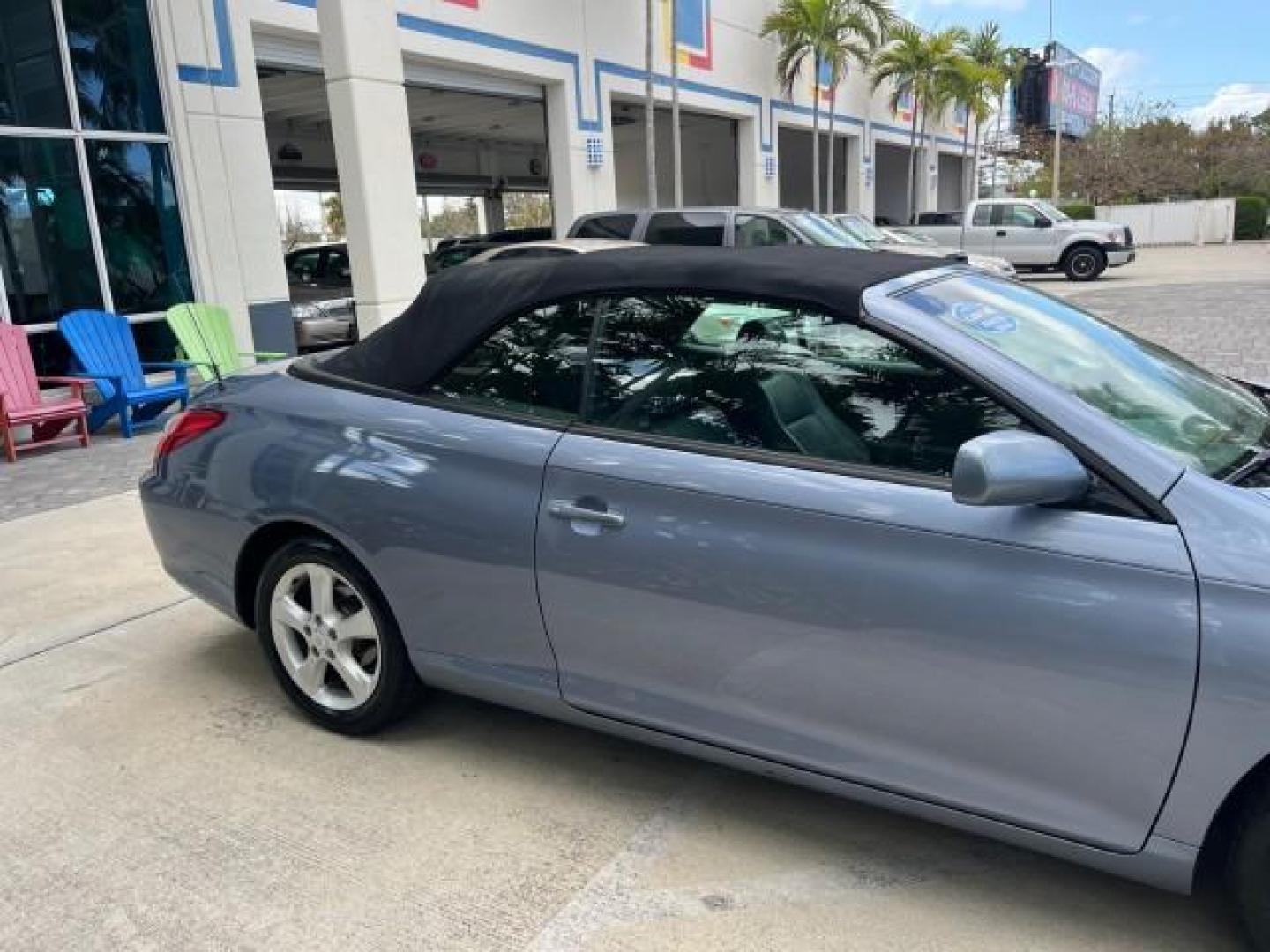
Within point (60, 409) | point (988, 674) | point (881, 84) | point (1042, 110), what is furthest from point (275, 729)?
point (1042, 110)

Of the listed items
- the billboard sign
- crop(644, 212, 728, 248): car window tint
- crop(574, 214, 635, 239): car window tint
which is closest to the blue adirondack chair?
crop(574, 214, 635, 239): car window tint

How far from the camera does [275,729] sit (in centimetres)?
336

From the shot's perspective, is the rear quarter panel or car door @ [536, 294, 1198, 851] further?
the rear quarter panel

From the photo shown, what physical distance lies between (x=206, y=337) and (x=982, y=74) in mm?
23130

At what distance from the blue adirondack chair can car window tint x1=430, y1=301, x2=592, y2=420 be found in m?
6.35

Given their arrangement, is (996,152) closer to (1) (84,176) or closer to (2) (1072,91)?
(2) (1072,91)

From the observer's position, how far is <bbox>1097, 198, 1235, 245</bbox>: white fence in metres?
40.4

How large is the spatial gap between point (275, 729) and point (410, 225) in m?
8.04

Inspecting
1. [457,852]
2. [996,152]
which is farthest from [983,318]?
[996,152]

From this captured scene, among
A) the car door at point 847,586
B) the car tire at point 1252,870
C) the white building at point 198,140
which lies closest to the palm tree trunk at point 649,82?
the white building at point 198,140

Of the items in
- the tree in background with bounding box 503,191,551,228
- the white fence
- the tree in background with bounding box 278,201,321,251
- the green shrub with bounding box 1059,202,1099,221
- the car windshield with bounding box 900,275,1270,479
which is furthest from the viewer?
the tree in background with bounding box 278,201,321,251

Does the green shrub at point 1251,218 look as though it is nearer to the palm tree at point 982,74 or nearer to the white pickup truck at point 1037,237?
the palm tree at point 982,74

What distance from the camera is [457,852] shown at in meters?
2.67

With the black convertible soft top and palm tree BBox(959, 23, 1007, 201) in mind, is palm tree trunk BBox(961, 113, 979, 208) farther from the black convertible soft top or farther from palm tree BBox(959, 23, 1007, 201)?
the black convertible soft top
